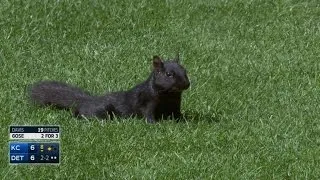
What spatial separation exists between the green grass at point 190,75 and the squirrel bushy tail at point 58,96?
166mm

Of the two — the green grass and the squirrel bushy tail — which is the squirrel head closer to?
the green grass

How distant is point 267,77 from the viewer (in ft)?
38.9

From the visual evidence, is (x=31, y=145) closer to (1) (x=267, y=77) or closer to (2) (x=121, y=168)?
(2) (x=121, y=168)

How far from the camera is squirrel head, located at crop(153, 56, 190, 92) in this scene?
9414mm

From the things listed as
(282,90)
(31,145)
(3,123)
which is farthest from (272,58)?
(31,145)

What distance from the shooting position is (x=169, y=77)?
9531 millimetres

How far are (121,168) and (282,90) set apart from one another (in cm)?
364

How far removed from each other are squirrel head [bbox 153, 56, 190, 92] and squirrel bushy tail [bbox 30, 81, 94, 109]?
32.4 inches
